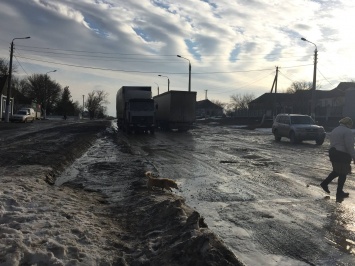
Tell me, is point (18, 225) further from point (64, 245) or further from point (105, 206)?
point (105, 206)

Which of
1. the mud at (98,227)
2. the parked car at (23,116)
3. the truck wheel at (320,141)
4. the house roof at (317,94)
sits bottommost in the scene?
the mud at (98,227)

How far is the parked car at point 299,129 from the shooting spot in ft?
76.6

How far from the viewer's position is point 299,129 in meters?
23.4

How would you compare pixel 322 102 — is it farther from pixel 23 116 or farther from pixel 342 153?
pixel 342 153

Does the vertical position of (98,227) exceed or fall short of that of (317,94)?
it falls short

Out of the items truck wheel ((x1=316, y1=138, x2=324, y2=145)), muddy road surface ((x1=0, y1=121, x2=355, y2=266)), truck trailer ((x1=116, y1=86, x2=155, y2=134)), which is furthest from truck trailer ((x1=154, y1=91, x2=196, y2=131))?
muddy road surface ((x1=0, y1=121, x2=355, y2=266))

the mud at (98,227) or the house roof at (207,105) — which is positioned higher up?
the house roof at (207,105)

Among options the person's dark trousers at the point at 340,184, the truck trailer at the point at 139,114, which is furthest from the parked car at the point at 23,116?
the person's dark trousers at the point at 340,184

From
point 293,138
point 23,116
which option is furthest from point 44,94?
point 293,138

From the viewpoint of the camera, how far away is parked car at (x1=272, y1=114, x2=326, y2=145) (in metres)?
23.4

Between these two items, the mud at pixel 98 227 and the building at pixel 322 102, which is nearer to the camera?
the mud at pixel 98 227

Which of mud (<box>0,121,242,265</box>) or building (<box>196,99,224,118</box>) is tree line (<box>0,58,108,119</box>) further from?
mud (<box>0,121,242,265</box>)

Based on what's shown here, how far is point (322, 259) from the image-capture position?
4562 mm

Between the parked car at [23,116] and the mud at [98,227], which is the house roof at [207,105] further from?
the mud at [98,227]
